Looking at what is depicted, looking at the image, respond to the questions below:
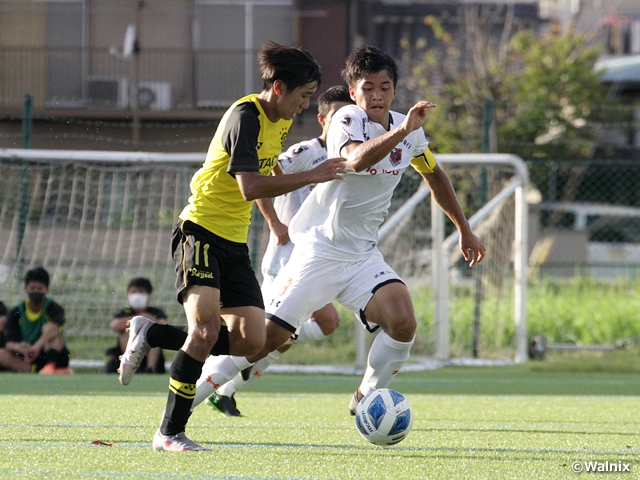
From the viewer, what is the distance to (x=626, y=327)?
481 inches

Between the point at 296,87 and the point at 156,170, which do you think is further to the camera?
the point at 156,170

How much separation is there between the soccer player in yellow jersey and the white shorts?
408 millimetres

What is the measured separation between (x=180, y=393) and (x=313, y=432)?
1.06 m

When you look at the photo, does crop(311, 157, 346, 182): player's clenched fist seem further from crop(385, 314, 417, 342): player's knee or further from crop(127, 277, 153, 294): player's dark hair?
crop(127, 277, 153, 294): player's dark hair

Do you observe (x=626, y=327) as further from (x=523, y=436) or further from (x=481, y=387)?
(x=523, y=436)

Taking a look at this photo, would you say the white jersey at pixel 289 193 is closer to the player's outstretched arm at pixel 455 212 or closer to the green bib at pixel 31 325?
the player's outstretched arm at pixel 455 212

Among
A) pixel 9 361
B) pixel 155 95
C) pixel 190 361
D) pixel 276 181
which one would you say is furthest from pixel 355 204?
pixel 155 95

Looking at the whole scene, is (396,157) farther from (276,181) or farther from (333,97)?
(333,97)

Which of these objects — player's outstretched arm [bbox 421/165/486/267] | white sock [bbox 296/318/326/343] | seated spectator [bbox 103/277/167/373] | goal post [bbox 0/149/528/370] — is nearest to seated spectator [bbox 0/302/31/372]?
seated spectator [bbox 103/277/167/373]

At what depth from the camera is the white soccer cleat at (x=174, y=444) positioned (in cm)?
447

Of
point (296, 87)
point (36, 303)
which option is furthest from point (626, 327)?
point (296, 87)

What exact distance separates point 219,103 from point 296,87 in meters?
15.2

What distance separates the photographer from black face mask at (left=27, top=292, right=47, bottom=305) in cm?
967

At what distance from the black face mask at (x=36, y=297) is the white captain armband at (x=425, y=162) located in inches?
205
